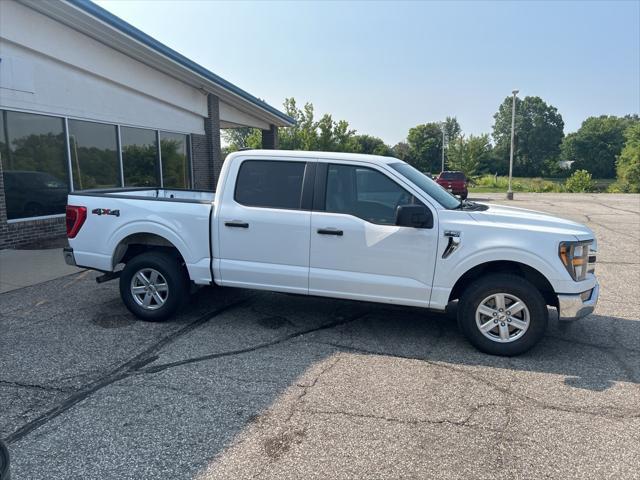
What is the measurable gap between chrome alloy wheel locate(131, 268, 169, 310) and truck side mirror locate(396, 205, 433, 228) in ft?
8.98

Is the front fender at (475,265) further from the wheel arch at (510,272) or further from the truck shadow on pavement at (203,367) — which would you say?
the truck shadow on pavement at (203,367)

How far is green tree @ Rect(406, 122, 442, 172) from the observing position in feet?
295

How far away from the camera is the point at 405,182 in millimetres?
4676

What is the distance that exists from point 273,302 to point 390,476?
361 cm

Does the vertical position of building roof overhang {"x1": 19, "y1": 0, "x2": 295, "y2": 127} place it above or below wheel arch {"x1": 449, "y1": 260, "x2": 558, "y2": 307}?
above

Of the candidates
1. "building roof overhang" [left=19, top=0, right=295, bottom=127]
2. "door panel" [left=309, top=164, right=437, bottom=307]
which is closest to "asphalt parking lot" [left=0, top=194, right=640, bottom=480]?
"door panel" [left=309, top=164, right=437, bottom=307]

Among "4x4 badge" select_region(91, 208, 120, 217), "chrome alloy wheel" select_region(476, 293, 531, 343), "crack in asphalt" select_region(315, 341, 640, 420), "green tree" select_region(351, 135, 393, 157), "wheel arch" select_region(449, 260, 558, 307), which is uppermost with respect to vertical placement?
"green tree" select_region(351, 135, 393, 157)

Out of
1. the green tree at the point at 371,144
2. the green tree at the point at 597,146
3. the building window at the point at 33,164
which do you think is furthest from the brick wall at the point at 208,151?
the green tree at the point at 597,146

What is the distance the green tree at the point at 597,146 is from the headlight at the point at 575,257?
9102 cm

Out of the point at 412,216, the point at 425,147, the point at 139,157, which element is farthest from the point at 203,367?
the point at 425,147

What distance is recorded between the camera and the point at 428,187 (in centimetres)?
491

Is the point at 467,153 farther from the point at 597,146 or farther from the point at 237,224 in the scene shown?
the point at 237,224

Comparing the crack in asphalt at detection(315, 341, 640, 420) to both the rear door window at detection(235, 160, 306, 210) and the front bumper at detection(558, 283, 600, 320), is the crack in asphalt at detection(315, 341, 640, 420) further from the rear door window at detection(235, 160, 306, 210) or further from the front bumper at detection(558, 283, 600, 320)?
the rear door window at detection(235, 160, 306, 210)

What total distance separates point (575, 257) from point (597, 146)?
3889 inches
